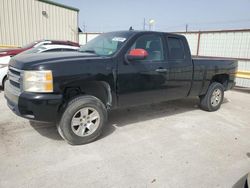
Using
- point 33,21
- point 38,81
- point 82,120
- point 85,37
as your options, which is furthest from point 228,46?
point 33,21

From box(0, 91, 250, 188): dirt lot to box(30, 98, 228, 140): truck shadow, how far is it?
2cm

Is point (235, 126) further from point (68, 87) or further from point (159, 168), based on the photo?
point (68, 87)

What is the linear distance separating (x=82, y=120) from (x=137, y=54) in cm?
143

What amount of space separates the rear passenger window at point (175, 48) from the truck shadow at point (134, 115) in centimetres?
145

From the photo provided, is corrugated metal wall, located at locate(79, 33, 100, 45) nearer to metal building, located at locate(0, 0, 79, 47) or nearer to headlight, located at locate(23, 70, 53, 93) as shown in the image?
metal building, located at locate(0, 0, 79, 47)

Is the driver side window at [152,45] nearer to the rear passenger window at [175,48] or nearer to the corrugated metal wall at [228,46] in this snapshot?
the rear passenger window at [175,48]

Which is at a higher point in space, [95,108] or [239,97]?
[95,108]

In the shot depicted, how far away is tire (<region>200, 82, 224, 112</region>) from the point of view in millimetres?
5586

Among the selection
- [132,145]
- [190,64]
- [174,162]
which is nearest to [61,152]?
[132,145]

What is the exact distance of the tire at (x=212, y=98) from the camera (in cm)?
559

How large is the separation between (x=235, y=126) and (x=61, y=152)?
12.0 feet

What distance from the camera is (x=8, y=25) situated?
45.3 feet

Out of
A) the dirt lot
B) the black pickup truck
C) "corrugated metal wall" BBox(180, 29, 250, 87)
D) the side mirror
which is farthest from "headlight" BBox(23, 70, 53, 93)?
"corrugated metal wall" BBox(180, 29, 250, 87)

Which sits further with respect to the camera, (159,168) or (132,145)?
(132,145)
